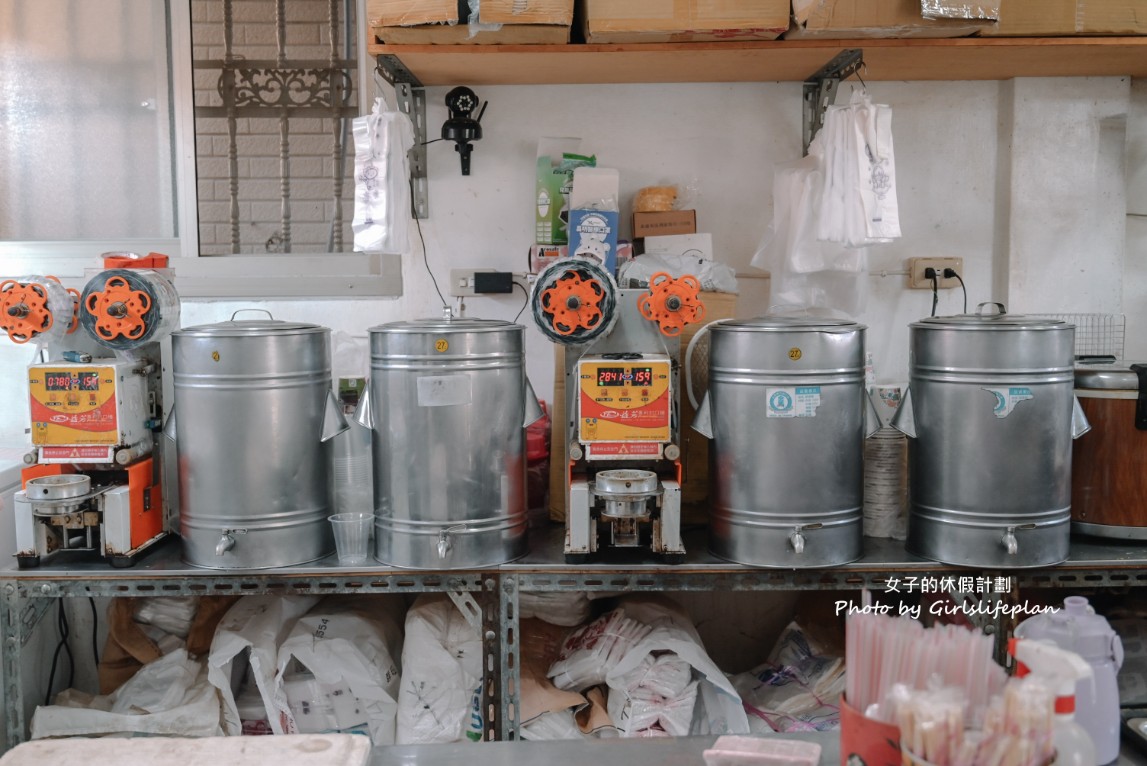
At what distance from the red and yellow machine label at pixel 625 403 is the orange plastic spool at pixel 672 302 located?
9 centimetres

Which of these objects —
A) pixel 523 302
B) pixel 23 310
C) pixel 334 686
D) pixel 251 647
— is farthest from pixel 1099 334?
pixel 23 310

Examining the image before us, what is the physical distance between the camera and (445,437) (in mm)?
1912

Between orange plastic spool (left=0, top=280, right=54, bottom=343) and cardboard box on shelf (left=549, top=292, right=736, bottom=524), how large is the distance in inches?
43.8

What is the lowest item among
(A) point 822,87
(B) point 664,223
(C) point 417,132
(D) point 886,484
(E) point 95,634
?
(E) point 95,634

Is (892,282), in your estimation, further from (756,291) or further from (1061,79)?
(1061,79)

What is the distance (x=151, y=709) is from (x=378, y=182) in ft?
4.21

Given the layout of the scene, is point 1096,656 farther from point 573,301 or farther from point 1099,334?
point 1099,334

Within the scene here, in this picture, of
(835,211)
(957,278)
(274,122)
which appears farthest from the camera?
(274,122)

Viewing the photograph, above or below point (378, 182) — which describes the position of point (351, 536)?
below

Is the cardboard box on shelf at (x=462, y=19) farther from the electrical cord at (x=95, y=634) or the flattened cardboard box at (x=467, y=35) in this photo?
the electrical cord at (x=95, y=634)

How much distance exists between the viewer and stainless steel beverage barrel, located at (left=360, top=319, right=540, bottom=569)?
191 cm

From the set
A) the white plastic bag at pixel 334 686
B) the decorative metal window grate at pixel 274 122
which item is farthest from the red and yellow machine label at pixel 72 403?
the decorative metal window grate at pixel 274 122

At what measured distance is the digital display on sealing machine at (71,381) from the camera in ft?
6.41

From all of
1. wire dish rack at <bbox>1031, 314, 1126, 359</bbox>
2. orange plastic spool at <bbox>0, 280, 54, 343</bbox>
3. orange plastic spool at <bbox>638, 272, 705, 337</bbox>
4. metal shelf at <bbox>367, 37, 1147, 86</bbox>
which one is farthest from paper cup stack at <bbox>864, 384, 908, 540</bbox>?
orange plastic spool at <bbox>0, 280, 54, 343</bbox>
